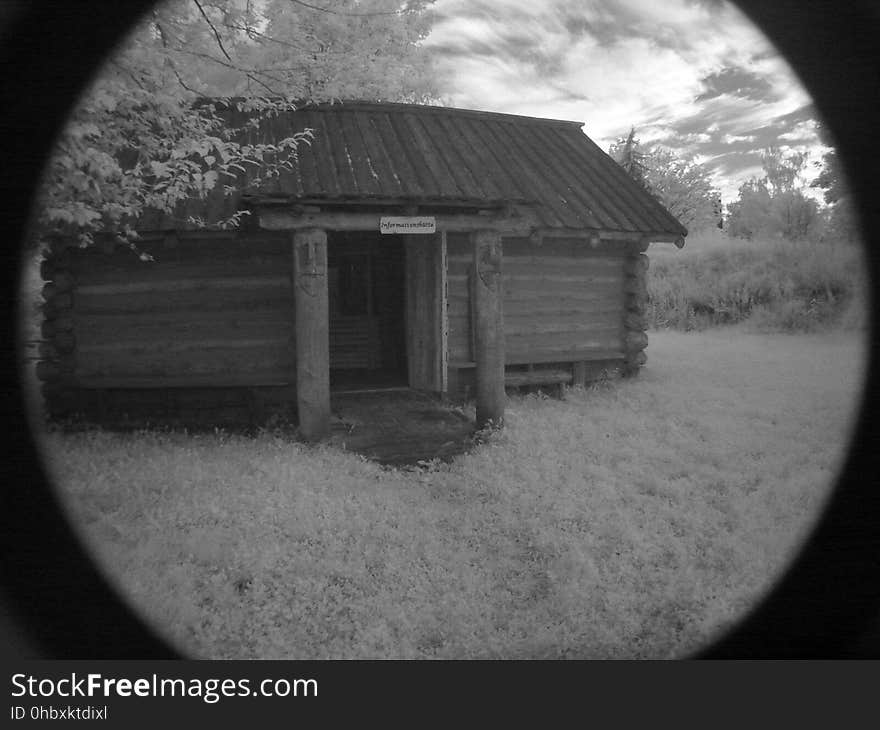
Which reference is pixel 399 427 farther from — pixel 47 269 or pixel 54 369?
pixel 47 269

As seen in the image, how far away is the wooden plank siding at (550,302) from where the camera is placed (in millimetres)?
8648

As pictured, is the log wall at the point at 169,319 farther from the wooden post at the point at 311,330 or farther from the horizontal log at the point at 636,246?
the horizontal log at the point at 636,246

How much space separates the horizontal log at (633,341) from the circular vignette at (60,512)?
5.43 meters

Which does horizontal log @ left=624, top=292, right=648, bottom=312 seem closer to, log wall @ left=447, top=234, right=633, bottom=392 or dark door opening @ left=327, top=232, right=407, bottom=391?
log wall @ left=447, top=234, right=633, bottom=392

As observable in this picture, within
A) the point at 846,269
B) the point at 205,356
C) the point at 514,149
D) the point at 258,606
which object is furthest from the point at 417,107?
the point at 846,269

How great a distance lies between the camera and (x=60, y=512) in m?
4.21

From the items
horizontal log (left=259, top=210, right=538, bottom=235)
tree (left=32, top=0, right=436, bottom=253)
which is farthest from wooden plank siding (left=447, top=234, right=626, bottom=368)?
tree (left=32, top=0, right=436, bottom=253)

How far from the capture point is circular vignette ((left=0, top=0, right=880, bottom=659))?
3.22 metres

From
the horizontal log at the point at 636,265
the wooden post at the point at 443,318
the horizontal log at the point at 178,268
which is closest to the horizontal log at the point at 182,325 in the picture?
the horizontal log at the point at 178,268

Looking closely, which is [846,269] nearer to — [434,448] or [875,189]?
[875,189]

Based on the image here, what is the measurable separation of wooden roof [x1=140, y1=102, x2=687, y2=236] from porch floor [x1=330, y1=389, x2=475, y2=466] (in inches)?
105

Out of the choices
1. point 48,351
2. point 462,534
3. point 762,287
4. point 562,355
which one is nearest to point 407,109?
point 562,355

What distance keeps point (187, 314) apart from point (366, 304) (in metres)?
3.88

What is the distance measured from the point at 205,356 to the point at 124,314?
1.23m
